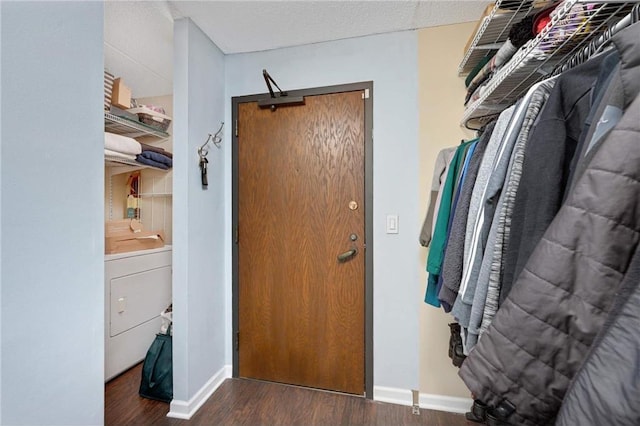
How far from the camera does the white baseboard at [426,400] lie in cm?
165

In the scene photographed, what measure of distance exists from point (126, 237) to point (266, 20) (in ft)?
6.00

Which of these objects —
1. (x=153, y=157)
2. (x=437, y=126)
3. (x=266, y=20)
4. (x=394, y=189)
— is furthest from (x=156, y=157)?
(x=437, y=126)

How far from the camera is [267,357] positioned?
1.94m

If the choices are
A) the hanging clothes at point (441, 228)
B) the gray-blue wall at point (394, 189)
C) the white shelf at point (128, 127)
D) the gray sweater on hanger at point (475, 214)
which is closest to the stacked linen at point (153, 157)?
the white shelf at point (128, 127)

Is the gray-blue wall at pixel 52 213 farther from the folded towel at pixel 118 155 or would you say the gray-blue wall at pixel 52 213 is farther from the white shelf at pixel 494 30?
the white shelf at pixel 494 30

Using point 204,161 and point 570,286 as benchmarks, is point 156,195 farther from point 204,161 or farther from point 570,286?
point 570,286

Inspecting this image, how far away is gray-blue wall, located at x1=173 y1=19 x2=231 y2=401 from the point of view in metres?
1.63

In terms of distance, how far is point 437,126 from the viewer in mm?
1699

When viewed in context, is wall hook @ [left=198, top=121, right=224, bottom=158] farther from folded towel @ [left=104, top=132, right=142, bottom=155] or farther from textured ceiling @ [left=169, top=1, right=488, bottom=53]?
folded towel @ [left=104, top=132, right=142, bottom=155]

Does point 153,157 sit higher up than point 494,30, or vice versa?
point 494,30

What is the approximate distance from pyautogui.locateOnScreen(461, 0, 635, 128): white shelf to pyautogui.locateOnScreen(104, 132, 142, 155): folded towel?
7.76ft

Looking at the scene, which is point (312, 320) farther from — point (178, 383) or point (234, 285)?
point (178, 383)

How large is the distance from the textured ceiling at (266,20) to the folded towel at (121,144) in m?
0.62

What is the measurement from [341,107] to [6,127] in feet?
5.22
